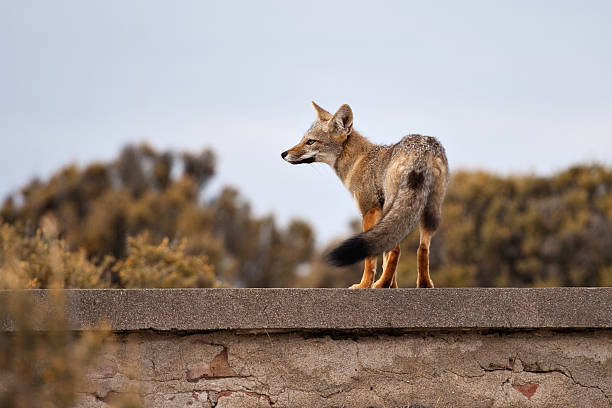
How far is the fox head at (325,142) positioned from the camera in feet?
22.4

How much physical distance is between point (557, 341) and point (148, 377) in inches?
93.9

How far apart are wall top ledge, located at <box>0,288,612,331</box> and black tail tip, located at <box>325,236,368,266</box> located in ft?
0.97

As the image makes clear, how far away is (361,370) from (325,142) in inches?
97.3

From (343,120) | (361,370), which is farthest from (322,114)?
(361,370)

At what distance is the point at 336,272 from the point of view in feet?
92.0

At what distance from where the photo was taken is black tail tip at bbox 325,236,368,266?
4480 mm

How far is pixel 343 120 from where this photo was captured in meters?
6.84

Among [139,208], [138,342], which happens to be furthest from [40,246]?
[139,208]

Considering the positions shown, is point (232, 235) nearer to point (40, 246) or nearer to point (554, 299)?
point (40, 246)

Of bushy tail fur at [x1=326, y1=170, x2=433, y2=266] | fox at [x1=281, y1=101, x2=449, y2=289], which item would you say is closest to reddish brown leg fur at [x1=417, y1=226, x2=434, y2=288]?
fox at [x1=281, y1=101, x2=449, y2=289]

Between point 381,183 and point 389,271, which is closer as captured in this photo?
point 389,271

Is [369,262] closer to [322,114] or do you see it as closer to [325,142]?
[325,142]

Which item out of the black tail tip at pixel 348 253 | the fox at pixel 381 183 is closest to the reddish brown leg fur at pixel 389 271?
the fox at pixel 381 183

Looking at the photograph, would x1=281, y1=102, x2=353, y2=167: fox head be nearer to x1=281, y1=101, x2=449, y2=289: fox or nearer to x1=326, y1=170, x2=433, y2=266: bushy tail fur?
x1=281, y1=101, x2=449, y2=289: fox
